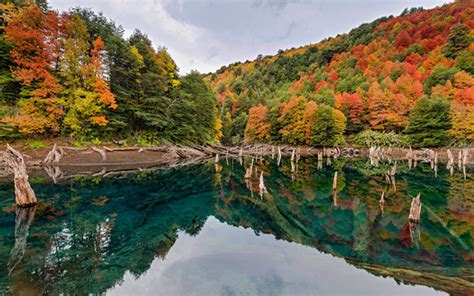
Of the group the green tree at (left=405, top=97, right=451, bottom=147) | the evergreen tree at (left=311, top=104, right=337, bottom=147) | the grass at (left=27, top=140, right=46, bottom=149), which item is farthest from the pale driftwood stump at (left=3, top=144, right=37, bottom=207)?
the green tree at (left=405, top=97, right=451, bottom=147)

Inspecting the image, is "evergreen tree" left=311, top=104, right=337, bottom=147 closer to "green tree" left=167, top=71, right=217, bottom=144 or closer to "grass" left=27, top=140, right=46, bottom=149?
"green tree" left=167, top=71, right=217, bottom=144

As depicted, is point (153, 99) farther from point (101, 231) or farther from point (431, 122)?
point (431, 122)

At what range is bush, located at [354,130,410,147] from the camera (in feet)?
158

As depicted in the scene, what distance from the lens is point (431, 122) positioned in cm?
4141

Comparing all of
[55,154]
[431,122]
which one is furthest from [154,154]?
[431,122]

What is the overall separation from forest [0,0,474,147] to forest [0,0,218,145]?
116 mm

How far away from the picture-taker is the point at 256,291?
647 cm

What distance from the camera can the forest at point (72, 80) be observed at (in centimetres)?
2475

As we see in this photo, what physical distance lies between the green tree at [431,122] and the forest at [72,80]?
4663cm

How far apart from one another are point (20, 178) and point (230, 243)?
11660 millimetres

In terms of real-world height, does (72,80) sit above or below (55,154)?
above

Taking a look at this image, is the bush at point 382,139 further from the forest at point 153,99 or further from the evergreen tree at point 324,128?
the evergreen tree at point 324,128

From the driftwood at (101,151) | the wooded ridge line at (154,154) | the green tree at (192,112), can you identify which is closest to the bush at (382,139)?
the wooded ridge line at (154,154)

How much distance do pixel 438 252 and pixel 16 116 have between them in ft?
117
